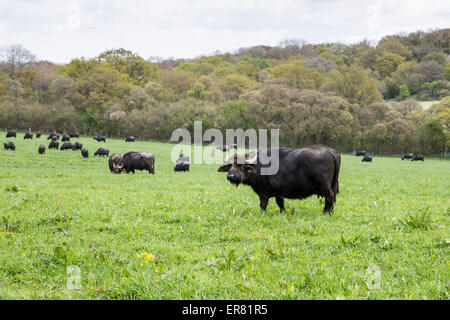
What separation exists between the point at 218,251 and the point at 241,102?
8090 cm

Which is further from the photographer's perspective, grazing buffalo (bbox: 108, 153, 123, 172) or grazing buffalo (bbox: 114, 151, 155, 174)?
grazing buffalo (bbox: 108, 153, 123, 172)

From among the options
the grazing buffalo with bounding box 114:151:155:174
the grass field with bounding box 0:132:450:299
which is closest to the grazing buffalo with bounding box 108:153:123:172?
the grazing buffalo with bounding box 114:151:155:174

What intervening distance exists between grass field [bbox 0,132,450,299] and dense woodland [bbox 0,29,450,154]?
64.0 m

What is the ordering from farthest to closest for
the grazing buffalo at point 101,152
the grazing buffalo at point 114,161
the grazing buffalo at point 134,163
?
→ the grazing buffalo at point 101,152 < the grazing buffalo at point 114,161 < the grazing buffalo at point 134,163

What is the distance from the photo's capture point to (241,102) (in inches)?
3393

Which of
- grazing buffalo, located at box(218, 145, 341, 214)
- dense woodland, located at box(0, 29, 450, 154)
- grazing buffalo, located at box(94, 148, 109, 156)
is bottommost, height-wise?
grazing buffalo, located at box(94, 148, 109, 156)

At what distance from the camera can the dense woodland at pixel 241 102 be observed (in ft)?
235

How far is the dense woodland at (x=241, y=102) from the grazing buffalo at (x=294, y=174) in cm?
6238

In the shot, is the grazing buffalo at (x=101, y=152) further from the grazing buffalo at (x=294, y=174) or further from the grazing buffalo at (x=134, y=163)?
the grazing buffalo at (x=294, y=174)

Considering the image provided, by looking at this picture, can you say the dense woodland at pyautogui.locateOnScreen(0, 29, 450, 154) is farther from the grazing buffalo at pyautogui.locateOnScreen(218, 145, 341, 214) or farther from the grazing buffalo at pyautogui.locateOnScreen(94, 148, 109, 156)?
the grazing buffalo at pyautogui.locateOnScreen(218, 145, 341, 214)

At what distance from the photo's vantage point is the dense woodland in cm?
7175

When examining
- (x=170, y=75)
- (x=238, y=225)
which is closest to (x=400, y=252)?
(x=238, y=225)

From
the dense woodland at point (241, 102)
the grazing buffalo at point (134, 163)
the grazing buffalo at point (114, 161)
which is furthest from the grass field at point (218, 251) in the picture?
the dense woodland at point (241, 102)
